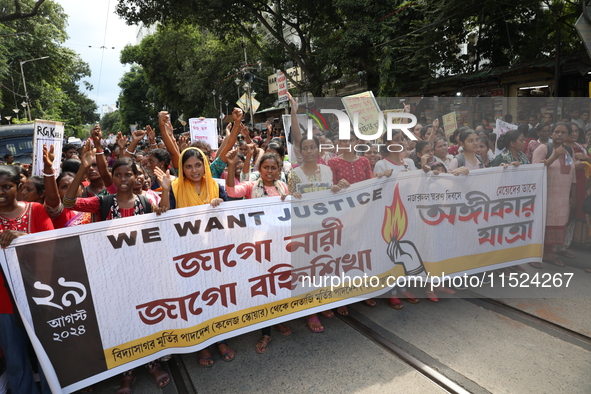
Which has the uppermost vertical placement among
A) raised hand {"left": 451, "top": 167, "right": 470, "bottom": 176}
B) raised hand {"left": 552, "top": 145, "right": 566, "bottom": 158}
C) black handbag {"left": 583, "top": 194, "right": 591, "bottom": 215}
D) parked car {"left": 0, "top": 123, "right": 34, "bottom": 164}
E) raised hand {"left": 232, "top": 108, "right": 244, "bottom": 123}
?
parked car {"left": 0, "top": 123, "right": 34, "bottom": 164}

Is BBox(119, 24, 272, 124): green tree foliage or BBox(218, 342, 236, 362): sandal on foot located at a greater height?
BBox(119, 24, 272, 124): green tree foliage

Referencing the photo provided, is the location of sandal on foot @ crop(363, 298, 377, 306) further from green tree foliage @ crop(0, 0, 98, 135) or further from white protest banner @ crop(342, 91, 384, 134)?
green tree foliage @ crop(0, 0, 98, 135)

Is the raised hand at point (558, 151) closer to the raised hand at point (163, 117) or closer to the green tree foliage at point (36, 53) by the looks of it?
the raised hand at point (163, 117)

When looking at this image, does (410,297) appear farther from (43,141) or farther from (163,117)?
(43,141)

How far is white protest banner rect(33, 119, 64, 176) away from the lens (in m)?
3.31

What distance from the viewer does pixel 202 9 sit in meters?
14.9

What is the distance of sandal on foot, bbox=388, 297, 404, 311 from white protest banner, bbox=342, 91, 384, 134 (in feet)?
5.49

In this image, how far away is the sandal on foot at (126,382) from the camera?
277cm

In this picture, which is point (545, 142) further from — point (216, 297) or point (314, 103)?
point (216, 297)

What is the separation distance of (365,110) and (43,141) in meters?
2.92

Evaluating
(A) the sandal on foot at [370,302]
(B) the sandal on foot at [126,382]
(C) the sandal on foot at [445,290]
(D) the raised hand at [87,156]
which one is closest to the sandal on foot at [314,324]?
(A) the sandal on foot at [370,302]

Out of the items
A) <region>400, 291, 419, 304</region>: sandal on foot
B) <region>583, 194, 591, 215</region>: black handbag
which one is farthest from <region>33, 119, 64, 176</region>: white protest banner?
<region>583, 194, 591, 215</region>: black handbag

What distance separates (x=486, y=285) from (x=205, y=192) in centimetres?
313

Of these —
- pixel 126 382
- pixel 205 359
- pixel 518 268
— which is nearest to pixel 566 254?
pixel 518 268
